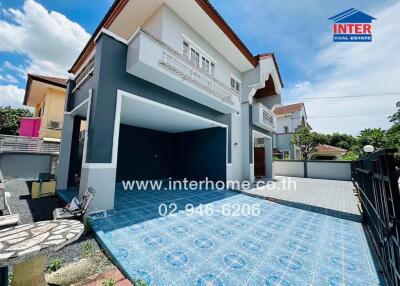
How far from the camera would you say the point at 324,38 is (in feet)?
29.9

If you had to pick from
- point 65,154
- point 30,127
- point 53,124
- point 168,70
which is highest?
point 168,70

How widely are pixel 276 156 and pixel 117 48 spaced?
2463 centimetres

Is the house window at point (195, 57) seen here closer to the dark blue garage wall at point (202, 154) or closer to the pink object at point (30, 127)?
the dark blue garage wall at point (202, 154)

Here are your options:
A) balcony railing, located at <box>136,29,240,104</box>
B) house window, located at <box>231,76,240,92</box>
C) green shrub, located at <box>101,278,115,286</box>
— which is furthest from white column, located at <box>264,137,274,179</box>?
green shrub, located at <box>101,278,115,286</box>

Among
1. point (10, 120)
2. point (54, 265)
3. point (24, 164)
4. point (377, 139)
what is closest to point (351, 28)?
point (54, 265)

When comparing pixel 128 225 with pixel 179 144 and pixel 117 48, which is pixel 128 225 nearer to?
pixel 117 48

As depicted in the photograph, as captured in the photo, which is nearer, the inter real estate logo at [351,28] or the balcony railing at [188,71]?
the balcony railing at [188,71]

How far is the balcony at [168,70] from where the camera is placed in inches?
215

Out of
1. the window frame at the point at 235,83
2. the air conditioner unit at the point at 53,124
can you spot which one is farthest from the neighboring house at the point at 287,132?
the air conditioner unit at the point at 53,124

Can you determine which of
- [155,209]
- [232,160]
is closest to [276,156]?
[232,160]

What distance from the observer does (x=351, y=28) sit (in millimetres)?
8492

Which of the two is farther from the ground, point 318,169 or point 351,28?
point 351,28

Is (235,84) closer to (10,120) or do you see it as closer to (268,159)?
(268,159)

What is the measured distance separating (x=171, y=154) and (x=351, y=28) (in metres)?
12.8
